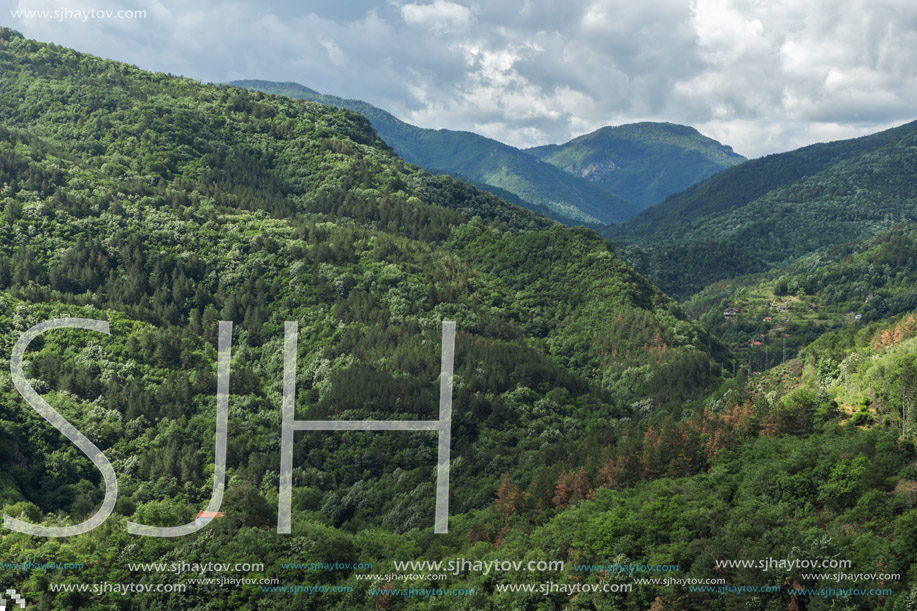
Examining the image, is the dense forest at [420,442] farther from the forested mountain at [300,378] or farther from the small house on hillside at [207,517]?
the small house on hillside at [207,517]

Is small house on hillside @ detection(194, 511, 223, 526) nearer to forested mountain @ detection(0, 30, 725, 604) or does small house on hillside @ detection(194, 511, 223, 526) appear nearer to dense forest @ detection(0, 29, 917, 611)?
dense forest @ detection(0, 29, 917, 611)

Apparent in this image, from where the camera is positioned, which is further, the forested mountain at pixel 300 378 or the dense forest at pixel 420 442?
the forested mountain at pixel 300 378

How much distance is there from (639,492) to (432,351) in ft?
300

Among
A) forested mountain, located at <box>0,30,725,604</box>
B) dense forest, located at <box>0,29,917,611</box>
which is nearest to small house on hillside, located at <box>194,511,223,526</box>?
dense forest, located at <box>0,29,917,611</box>

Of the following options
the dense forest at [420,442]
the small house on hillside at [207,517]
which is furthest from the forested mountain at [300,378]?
the small house on hillside at [207,517]

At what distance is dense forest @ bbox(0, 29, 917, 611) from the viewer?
67.4m

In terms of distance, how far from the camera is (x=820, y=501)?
222ft

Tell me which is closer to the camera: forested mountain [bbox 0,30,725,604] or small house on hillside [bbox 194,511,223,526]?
small house on hillside [bbox 194,511,223,526]

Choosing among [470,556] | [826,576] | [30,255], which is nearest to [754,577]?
[826,576]

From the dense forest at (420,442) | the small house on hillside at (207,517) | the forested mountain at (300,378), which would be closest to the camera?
the dense forest at (420,442)

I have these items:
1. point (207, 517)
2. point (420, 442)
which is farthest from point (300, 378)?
point (207, 517)

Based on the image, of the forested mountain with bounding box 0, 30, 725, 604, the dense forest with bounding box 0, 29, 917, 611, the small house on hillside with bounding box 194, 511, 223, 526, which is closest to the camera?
the dense forest with bounding box 0, 29, 917, 611

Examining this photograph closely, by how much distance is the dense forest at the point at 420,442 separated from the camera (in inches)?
2653

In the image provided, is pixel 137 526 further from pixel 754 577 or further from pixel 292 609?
pixel 754 577
